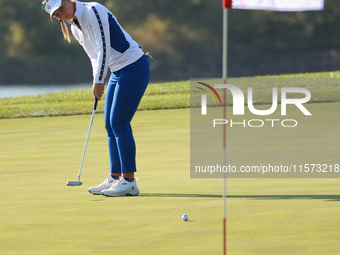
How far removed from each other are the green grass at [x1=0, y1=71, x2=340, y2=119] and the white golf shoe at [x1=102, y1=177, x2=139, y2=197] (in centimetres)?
742

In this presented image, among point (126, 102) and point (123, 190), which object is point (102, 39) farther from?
point (123, 190)

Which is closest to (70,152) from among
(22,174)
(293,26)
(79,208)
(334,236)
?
(22,174)

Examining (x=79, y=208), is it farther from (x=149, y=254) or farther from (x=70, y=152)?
(x=70, y=152)

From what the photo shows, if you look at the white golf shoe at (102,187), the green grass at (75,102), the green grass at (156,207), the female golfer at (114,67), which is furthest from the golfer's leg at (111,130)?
the green grass at (75,102)

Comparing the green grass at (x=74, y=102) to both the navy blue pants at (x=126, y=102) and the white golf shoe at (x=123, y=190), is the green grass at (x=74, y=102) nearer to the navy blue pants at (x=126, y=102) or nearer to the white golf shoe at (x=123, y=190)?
the navy blue pants at (x=126, y=102)

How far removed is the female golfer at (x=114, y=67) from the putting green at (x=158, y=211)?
0.25 m

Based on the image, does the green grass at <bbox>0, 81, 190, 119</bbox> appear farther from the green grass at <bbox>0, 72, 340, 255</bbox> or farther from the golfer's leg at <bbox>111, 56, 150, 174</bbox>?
the golfer's leg at <bbox>111, 56, 150, 174</bbox>

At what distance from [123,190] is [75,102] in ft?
34.9

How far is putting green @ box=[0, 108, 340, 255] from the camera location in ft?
14.1

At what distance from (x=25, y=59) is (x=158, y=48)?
9814mm

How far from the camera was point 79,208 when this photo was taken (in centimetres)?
556

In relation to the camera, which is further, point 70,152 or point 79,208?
point 70,152

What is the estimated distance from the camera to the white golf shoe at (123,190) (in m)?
6.19

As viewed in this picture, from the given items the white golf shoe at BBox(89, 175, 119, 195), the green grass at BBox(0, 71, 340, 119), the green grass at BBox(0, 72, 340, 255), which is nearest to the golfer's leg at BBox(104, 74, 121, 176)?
the white golf shoe at BBox(89, 175, 119, 195)
